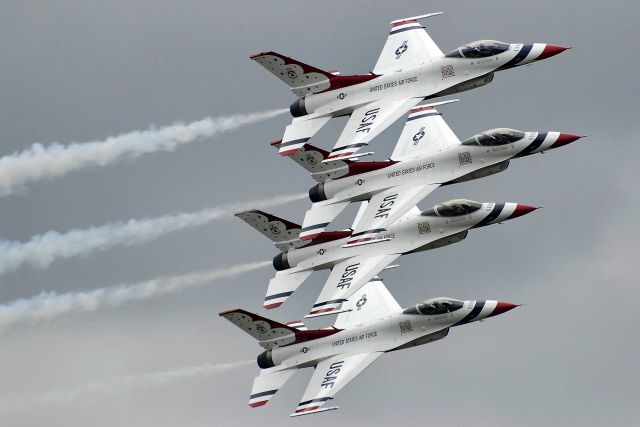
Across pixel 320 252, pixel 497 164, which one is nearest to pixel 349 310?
pixel 320 252

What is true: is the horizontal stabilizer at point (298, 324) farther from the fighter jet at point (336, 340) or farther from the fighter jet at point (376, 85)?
the fighter jet at point (376, 85)

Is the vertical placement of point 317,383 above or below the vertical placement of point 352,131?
below

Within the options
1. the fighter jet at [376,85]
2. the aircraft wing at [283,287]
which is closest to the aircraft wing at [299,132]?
the fighter jet at [376,85]

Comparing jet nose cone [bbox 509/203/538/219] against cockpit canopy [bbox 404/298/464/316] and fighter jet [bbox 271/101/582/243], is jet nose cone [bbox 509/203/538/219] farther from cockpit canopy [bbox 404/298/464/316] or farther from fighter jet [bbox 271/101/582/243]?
cockpit canopy [bbox 404/298/464/316]

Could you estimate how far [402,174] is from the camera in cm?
11150

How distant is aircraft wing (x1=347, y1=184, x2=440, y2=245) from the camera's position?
360 ft

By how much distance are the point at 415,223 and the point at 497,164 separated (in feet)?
16.9

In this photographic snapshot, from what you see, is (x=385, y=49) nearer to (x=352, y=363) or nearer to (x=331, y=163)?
(x=331, y=163)

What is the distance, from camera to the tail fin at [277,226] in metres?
114

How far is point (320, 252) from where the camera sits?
11294 cm

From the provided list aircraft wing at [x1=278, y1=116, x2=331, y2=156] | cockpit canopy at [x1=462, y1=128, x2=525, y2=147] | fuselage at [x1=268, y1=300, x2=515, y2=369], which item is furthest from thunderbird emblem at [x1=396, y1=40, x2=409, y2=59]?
fuselage at [x1=268, y1=300, x2=515, y2=369]

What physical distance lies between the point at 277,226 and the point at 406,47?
1178cm

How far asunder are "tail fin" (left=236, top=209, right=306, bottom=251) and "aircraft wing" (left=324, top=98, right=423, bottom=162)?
3951mm

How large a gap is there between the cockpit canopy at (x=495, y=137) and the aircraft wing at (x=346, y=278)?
7004mm
